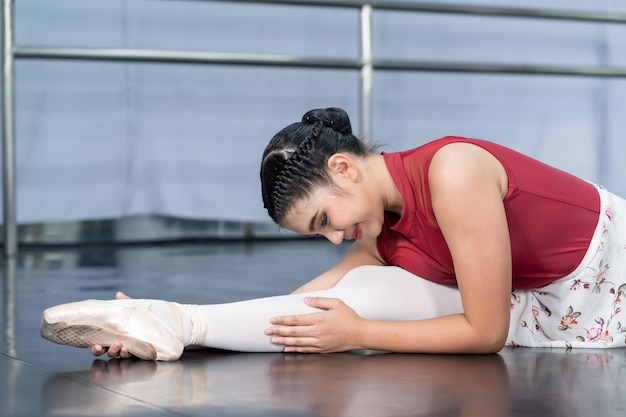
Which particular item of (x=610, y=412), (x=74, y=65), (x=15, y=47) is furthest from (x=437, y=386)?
(x=74, y=65)

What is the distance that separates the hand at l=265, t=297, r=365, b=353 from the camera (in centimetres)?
109

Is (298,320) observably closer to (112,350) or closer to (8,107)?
(112,350)

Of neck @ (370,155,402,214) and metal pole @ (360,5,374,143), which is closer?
neck @ (370,155,402,214)

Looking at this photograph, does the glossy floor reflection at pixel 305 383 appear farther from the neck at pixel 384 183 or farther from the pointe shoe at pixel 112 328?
the neck at pixel 384 183

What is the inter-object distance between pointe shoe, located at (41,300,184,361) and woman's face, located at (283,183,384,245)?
182mm

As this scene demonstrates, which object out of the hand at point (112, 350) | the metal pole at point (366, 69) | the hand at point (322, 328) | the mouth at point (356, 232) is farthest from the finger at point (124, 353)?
the metal pole at point (366, 69)

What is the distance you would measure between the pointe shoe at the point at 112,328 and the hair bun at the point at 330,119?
282 millimetres

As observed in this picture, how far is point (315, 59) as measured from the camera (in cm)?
268

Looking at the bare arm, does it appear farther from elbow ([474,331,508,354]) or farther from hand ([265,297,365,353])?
elbow ([474,331,508,354])

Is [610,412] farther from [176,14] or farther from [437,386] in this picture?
[176,14]

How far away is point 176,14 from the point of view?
9.19 feet

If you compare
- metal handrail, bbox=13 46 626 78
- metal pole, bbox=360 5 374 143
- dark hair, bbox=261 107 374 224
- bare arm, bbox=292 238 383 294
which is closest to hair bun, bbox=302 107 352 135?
dark hair, bbox=261 107 374 224

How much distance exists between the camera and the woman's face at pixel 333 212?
41.8 inches

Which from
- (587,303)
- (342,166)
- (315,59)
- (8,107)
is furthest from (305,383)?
(315,59)
